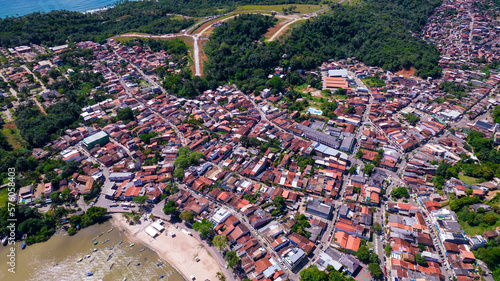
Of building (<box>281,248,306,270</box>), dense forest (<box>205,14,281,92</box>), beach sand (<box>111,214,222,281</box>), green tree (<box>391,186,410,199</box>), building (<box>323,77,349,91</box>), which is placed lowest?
beach sand (<box>111,214,222,281</box>)

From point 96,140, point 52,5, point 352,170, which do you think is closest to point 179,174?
point 96,140

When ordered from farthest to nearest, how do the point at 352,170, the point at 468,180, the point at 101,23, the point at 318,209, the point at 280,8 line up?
the point at 101,23 < the point at 280,8 < the point at 352,170 < the point at 468,180 < the point at 318,209

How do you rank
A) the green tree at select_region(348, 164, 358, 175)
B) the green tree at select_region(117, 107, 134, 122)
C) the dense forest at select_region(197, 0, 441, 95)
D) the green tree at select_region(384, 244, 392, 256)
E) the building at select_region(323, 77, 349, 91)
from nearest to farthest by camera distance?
the green tree at select_region(384, 244, 392, 256) → the green tree at select_region(348, 164, 358, 175) → the green tree at select_region(117, 107, 134, 122) → the building at select_region(323, 77, 349, 91) → the dense forest at select_region(197, 0, 441, 95)

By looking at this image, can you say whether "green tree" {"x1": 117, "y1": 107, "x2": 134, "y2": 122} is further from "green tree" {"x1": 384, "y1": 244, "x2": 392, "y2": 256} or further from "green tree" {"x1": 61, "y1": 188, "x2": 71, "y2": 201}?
"green tree" {"x1": 384, "y1": 244, "x2": 392, "y2": 256}

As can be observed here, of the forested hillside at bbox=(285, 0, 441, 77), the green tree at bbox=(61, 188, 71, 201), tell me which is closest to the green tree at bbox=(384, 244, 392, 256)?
the green tree at bbox=(61, 188, 71, 201)

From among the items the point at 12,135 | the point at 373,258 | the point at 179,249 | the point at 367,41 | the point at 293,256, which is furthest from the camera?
the point at 367,41

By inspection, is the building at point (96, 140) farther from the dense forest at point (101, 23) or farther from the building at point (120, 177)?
the dense forest at point (101, 23)

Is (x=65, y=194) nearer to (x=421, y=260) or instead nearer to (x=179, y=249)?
(x=179, y=249)
